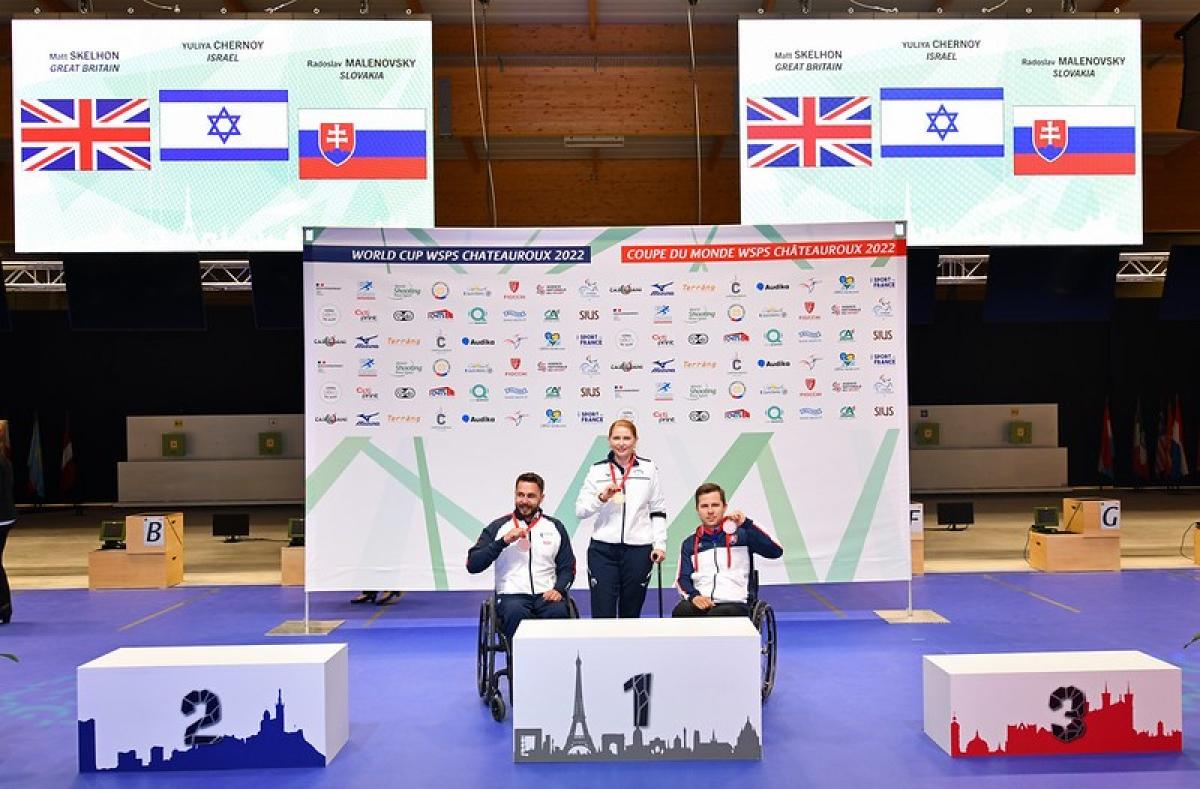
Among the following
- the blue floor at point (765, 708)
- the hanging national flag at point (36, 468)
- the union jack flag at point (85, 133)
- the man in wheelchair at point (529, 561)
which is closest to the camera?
the blue floor at point (765, 708)

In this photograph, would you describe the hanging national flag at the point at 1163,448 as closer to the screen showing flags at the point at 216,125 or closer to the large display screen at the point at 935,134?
the large display screen at the point at 935,134

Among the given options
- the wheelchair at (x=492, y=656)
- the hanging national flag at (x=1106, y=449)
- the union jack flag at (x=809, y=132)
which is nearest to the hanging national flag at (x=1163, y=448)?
the hanging national flag at (x=1106, y=449)

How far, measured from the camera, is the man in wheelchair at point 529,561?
503 centimetres

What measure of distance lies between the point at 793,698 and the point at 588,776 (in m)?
1.59

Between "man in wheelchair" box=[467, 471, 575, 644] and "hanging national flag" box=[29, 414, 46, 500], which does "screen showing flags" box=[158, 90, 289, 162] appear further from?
"hanging national flag" box=[29, 414, 46, 500]

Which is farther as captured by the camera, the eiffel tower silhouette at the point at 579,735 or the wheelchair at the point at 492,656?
the wheelchair at the point at 492,656

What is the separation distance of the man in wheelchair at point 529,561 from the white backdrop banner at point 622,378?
2.00 metres

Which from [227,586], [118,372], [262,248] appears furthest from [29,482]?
[262,248]

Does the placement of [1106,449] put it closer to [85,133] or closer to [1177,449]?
[1177,449]

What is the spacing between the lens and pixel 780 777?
13.0 feet

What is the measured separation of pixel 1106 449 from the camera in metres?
18.1

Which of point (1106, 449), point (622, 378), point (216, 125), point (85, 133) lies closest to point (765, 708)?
point (622, 378)

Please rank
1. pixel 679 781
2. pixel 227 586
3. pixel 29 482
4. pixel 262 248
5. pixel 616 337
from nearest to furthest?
pixel 679 781
pixel 616 337
pixel 262 248
pixel 227 586
pixel 29 482

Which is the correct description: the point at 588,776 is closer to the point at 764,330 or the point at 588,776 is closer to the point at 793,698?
the point at 793,698
